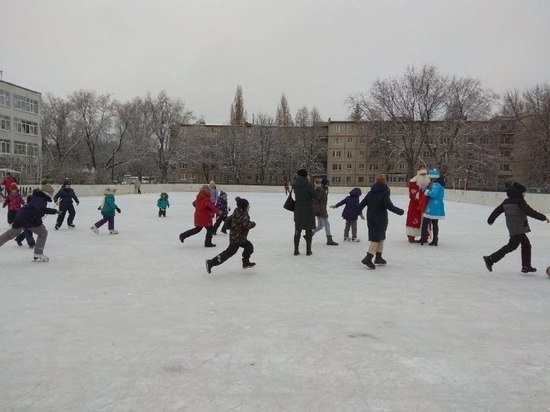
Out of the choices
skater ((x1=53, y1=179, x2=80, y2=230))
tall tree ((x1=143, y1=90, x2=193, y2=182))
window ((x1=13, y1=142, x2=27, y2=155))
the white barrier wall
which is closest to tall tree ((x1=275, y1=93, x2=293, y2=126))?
tall tree ((x1=143, y1=90, x2=193, y2=182))

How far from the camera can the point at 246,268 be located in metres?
7.39

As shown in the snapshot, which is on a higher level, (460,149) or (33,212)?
(460,149)

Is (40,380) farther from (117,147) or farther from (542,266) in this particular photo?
(117,147)

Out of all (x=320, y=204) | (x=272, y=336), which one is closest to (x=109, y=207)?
(x=320, y=204)

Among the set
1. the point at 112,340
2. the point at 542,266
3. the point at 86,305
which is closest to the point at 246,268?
the point at 86,305

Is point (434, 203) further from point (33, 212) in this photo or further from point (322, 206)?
point (33, 212)

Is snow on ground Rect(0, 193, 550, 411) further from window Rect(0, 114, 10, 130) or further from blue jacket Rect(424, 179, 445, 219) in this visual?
Result: window Rect(0, 114, 10, 130)

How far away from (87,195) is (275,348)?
34.1 metres

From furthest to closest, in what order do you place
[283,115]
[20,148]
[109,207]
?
[283,115], [20,148], [109,207]

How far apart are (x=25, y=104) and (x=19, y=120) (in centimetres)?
261

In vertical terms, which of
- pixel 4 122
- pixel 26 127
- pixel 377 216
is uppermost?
pixel 4 122

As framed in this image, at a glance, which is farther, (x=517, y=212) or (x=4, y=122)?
(x=4, y=122)

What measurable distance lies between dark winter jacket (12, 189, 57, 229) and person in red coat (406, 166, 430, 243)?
7.57 m

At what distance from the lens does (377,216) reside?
7625mm
